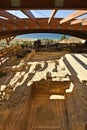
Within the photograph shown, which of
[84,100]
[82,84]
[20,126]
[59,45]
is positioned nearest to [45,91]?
[82,84]

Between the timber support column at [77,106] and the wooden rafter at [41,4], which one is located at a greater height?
the wooden rafter at [41,4]

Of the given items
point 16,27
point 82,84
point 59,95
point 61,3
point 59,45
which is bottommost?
point 59,45

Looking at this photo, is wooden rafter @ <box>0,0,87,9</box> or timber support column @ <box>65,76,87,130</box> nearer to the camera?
wooden rafter @ <box>0,0,87,9</box>

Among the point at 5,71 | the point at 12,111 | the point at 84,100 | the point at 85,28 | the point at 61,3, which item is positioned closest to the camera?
the point at 61,3

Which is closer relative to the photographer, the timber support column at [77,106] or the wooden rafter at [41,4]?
the wooden rafter at [41,4]

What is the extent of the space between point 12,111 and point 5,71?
4.89 meters

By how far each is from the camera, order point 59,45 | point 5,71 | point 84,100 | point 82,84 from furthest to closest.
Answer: point 59,45 → point 5,71 → point 82,84 → point 84,100

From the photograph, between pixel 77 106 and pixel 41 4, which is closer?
pixel 41 4

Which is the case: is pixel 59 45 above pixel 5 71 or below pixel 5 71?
below

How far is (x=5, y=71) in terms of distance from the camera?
9758 mm

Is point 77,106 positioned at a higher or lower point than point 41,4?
lower

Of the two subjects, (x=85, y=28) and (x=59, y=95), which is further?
(x=85, y=28)

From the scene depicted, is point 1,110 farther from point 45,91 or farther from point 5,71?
point 5,71

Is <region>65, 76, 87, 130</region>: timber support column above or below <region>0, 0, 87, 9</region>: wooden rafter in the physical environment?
below
